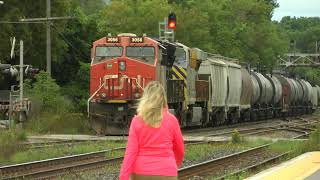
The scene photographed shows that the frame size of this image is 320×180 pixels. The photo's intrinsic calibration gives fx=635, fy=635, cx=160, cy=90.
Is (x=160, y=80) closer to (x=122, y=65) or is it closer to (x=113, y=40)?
(x=122, y=65)

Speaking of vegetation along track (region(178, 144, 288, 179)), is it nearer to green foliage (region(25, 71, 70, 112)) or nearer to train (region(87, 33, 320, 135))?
train (region(87, 33, 320, 135))

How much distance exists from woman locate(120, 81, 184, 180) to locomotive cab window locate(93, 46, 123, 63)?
19933 millimetres

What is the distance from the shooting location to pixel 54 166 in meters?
15.1

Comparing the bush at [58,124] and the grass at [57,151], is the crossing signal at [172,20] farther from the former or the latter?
the grass at [57,151]

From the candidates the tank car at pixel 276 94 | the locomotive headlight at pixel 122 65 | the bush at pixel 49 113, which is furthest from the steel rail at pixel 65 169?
the tank car at pixel 276 94

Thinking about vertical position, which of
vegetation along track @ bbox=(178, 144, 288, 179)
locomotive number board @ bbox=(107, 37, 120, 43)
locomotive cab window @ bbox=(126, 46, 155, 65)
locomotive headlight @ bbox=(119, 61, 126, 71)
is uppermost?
locomotive number board @ bbox=(107, 37, 120, 43)

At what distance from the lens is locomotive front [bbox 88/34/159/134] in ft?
83.0

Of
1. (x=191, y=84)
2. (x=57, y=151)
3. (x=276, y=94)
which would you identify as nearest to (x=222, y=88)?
(x=191, y=84)

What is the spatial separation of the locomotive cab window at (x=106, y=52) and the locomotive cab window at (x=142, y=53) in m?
0.41

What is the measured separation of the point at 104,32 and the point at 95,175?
127ft

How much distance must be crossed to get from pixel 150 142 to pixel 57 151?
13.4 m

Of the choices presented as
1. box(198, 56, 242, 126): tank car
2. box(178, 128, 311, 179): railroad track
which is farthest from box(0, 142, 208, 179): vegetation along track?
box(198, 56, 242, 126): tank car

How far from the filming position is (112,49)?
1019 inches

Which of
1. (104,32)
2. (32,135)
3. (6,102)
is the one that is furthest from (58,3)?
(32,135)
